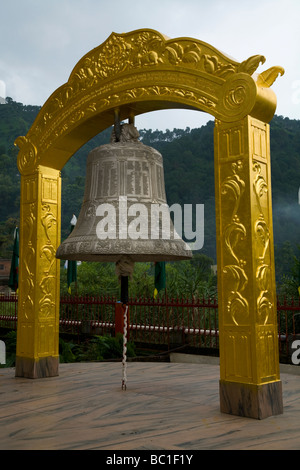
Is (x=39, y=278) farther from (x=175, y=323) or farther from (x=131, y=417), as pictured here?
(x=175, y=323)

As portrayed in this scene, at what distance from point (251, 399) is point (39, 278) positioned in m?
2.92

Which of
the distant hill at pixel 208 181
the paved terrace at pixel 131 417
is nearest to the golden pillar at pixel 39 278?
the paved terrace at pixel 131 417

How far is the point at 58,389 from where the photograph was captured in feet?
15.1

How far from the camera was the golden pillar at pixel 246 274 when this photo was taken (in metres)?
3.60

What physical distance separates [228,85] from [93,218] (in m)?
1.62

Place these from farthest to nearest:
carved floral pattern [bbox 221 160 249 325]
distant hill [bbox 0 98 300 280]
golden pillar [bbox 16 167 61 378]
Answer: distant hill [bbox 0 98 300 280] < golden pillar [bbox 16 167 61 378] < carved floral pattern [bbox 221 160 249 325]

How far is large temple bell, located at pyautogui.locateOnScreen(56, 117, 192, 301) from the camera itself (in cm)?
388

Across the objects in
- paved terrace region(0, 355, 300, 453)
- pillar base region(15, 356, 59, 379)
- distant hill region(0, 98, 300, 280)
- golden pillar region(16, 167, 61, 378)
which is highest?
distant hill region(0, 98, 300, 280)

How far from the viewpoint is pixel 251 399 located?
3529 mm

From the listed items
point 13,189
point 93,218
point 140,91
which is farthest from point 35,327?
point 13,189

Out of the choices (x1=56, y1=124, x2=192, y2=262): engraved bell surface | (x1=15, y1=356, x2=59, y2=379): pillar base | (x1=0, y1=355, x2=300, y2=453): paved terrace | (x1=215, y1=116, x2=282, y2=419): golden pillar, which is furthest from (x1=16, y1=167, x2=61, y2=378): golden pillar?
(x1=215, y1=116, x2=282, y2=419): golden pillar

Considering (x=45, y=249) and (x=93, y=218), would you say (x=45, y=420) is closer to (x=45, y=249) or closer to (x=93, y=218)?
(x=93, y=218)

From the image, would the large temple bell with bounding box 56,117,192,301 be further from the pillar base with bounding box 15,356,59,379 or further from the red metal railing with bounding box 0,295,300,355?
the red metal railing with bounding box 0,295,300,355

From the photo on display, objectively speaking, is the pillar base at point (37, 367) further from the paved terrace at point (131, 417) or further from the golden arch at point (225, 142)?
the paved terrace at point (131, 417)
